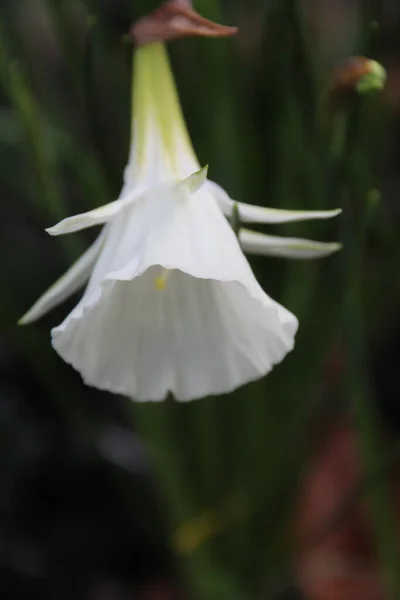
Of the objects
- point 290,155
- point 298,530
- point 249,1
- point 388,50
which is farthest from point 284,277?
point 298,530

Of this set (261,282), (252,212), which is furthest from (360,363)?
(252,212)

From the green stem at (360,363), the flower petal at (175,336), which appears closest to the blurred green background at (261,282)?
the green stem at (360,363)

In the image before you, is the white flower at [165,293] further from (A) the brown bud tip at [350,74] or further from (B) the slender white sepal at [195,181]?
(A) the brown bud tip at [350,74]

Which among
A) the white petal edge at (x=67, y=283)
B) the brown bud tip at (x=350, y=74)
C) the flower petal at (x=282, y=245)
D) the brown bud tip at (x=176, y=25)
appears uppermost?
the brown bud tip at (x=176, y=25)

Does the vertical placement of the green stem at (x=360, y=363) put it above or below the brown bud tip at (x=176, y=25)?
below

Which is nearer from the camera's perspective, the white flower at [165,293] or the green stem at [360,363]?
the white flower at [165,293]

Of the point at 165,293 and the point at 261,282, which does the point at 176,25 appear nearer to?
the point at 165,293

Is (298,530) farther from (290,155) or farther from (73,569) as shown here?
(290,155)
